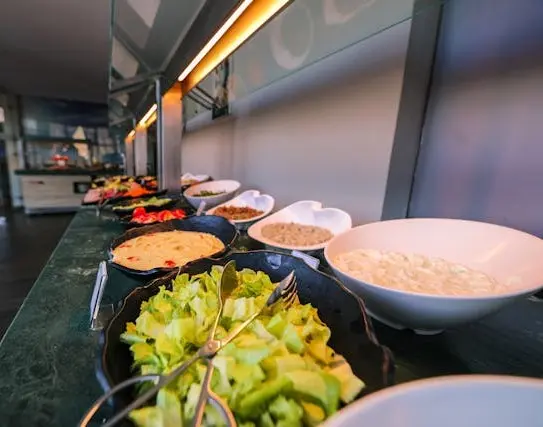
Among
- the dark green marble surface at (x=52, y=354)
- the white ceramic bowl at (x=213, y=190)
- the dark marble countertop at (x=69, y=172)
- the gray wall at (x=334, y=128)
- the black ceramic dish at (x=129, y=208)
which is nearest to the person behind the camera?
the dark green marble surface at (x=52, y=354)

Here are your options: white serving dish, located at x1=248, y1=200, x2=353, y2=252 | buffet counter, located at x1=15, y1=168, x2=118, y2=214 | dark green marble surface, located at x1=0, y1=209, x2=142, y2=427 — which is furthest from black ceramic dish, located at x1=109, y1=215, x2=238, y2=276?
buffet counter, located at x1=15, y1=168, x2=118, y2=214

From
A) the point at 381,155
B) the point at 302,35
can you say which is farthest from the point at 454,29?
the point at 302,35

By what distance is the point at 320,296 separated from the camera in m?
0.55

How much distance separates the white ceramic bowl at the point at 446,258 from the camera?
0.47 meters

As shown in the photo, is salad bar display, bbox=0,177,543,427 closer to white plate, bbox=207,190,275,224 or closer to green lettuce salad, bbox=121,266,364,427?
green lettuce salad, bbox=121,266,364,427

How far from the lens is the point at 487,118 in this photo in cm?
87

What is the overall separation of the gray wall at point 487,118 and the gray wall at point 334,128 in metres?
0.15

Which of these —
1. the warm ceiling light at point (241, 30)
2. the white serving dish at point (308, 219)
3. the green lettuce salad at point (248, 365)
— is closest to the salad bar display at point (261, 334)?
the green lettuce salad at point (248, 365)

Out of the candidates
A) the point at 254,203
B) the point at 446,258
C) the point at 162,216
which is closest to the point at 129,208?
the point at 162,216

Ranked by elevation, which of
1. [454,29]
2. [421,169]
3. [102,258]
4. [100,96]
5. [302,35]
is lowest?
[102,258]

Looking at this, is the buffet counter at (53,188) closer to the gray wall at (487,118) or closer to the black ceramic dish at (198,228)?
the black ceramic dish at (198,228)

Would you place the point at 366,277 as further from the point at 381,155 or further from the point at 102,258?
the point at 102,258

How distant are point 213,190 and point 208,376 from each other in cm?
195

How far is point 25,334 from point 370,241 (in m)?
0.82
